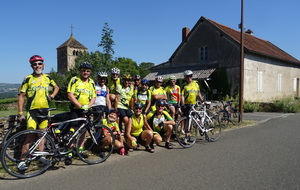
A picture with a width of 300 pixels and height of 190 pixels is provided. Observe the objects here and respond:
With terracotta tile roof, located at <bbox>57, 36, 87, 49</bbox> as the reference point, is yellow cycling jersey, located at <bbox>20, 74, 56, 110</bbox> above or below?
below

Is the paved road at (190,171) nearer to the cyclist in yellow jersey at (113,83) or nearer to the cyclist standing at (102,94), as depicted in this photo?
the cyclist standing at (102,94)

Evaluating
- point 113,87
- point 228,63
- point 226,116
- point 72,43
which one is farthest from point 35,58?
point 72,43

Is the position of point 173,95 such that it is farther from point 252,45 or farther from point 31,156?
point 252,45

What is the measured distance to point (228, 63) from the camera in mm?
20250

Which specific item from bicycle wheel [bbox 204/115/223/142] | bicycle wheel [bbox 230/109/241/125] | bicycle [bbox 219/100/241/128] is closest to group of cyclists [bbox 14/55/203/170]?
bicycle wheel [bbox 204/115/223/142]

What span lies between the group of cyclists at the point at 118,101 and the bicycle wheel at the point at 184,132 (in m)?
0.26

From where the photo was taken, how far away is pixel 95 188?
3721 mm

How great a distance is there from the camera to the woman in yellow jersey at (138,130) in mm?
5691

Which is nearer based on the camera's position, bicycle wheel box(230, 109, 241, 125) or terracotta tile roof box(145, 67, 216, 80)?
bicycle wheel box(230, 109, 241, 125)

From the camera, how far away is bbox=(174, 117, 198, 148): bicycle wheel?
6.18m

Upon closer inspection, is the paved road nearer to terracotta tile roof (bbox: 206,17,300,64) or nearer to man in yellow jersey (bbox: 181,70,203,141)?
man in yellow jersey (bbox: 181,70,203,141)

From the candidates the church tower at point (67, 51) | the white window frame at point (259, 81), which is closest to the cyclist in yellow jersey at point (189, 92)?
the white window frame at point (259, 81)

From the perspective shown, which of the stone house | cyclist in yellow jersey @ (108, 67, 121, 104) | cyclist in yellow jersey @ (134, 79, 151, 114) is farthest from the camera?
the stone house

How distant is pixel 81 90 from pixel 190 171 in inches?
111
